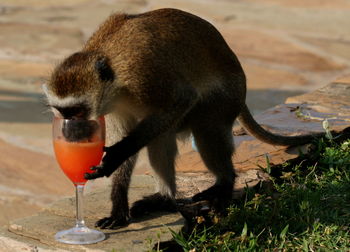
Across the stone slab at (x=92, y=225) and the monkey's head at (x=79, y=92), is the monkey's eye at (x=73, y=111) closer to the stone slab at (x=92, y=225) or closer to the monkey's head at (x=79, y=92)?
the monkey's head at (x=79, y=92)

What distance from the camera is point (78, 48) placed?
35.0 feet

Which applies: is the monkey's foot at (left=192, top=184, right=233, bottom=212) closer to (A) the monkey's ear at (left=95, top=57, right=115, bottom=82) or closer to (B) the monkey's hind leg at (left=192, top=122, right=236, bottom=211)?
(B) the monkey's hind leg at (left=192, top=122, right=236, bottom=211)

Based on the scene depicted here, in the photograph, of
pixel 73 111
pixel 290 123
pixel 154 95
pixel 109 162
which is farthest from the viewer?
pixel 290 123

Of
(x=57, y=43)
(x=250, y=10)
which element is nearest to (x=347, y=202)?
(x=57, y=43)

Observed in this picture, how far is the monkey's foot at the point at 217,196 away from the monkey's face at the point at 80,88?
3.19 feet

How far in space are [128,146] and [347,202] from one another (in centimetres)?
143

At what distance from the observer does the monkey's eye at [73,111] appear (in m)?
3.87

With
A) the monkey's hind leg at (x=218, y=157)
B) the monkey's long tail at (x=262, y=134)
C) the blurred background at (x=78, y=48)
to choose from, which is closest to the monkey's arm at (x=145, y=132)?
the monkey's hind leg at (x=218, y=157)

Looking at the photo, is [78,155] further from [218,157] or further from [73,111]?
[218,157]

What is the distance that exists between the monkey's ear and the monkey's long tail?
135 centimetres

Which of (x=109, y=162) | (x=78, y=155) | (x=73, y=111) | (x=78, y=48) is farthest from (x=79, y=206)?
(x=78, y=48)

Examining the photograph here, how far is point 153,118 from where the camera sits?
14.0ft

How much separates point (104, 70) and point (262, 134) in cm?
161

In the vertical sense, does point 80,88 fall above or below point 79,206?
above
